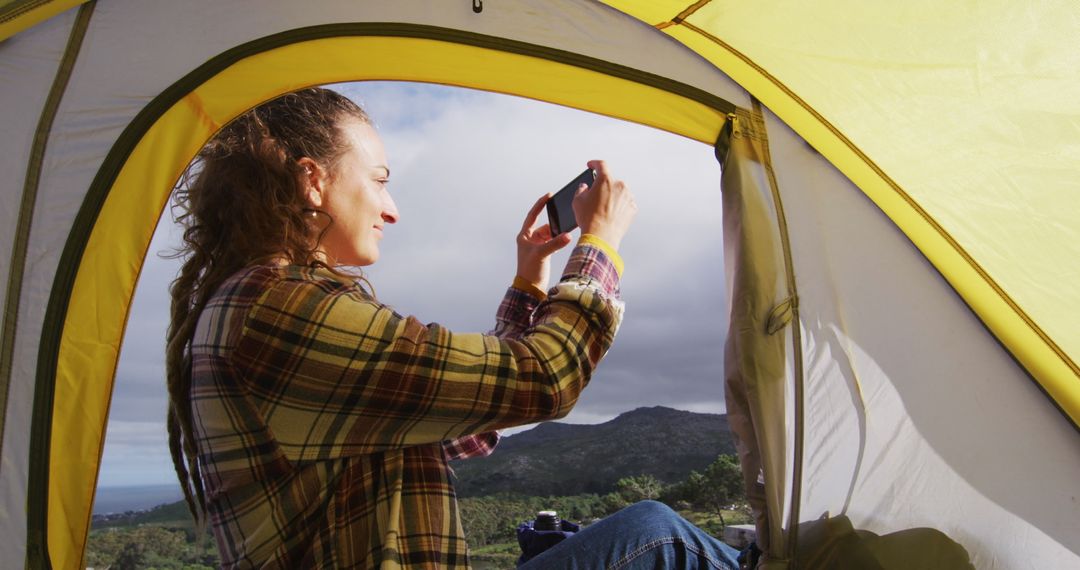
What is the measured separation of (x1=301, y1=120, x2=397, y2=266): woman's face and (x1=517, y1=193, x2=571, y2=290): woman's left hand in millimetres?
313

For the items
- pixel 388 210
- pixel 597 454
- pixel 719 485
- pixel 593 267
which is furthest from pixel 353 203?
pixel 597 454

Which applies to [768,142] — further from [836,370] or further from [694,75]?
[836,370]

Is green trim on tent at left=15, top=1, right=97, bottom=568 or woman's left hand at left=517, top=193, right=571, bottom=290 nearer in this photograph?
green trim on tent at left=15, top=1, right=97, bottom=568

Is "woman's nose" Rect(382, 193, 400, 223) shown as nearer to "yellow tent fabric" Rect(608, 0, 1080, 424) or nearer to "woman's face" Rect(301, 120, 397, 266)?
"woman's face" Rect(301, 120, 397, 266)

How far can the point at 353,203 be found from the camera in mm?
1110

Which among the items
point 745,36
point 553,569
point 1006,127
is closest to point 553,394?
point 553,569

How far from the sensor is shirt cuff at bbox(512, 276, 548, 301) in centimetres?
135

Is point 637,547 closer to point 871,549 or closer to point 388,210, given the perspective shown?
point 871,549

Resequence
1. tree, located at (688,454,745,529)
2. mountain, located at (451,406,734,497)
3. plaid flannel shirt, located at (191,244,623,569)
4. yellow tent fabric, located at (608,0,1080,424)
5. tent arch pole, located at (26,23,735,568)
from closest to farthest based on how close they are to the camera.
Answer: plaid flannel shirt, located at (191,244,623,569)
yellow tent fabric, located at (608,0,1080,424)
tent arch pole, located at (26,23,735,568)
tree, located at (688,454,745,529)
mountain, located at (451,406,734,497)

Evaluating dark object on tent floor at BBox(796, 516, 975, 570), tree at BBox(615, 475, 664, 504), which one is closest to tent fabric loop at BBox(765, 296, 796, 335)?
dark object on tent floor at BBox(796, 516, 975, 570)

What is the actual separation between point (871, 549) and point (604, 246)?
0.69 meters

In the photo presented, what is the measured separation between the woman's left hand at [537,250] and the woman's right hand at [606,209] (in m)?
0.21

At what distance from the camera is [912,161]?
4.18 feet

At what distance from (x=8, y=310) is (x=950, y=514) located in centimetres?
151
